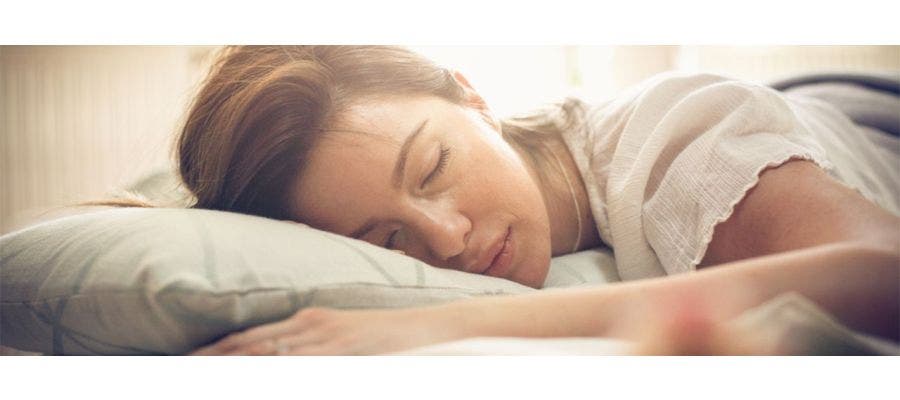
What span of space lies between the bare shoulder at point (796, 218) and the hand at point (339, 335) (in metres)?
0.25

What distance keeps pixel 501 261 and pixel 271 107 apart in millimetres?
263

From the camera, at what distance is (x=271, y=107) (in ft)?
2.02

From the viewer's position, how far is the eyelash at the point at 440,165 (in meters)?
0.57

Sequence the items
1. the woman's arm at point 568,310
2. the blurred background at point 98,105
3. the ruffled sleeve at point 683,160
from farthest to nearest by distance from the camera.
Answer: the blurred background at point 98,105
the ruffled sleeve at point 683,160
the woman's arm at point 568,310

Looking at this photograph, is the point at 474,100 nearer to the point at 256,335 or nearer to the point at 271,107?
the point at 271,107

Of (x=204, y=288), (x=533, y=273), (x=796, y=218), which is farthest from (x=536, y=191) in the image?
(x=204, y=288)

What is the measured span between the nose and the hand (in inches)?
5.7

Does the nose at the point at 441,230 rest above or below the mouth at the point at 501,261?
above

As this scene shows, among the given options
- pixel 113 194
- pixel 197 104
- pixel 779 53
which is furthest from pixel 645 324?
pixel 779 53

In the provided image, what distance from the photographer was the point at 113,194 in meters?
0.74

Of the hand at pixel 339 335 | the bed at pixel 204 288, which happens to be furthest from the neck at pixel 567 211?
the hand at pixel 339 335

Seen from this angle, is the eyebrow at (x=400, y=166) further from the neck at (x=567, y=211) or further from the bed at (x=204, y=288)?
the neck at (x=567, y=211)
